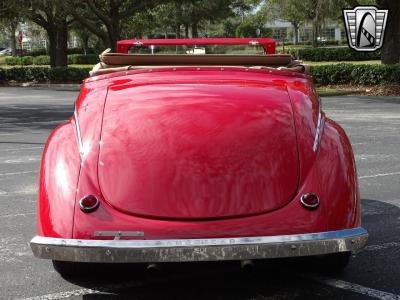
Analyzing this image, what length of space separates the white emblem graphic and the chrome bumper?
876 inches

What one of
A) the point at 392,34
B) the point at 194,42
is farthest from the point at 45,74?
the point at 194,42

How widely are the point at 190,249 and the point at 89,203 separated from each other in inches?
27.0

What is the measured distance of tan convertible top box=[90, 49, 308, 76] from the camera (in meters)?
5.27

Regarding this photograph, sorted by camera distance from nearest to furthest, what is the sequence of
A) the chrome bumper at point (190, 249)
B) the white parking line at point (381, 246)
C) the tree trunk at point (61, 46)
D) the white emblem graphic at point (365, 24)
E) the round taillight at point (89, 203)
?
1. the chrome bumper at point (190, 249)
2. the round taillight at point (89, 203)
3. the white parking line at point (381, 246)
4. the white emblem graphic at point (365, 24)
5. the tree trunk at point (61, 46)

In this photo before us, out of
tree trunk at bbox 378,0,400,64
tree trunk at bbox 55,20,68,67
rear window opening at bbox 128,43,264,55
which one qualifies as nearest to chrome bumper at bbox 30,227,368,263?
rear window opening at bbox 128,43,264,55

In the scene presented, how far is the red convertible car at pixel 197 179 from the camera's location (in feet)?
11.5

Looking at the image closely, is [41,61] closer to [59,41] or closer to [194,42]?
[59,41]

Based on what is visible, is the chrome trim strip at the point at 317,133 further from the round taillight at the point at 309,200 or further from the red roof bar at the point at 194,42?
the red roof bar at the point at 194,42

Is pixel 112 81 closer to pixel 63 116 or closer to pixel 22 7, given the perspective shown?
pixel 63 116

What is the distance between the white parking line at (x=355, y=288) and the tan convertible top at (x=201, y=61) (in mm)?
1759

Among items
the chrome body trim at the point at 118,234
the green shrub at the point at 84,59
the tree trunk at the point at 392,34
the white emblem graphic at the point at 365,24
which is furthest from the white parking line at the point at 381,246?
the green shrub at the point at 84,59

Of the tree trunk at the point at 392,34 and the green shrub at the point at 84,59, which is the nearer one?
the tree trunk at the point at 392,34

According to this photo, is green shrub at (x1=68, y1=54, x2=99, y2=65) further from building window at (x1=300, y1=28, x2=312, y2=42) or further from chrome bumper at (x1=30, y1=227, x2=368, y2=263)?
building window at (x1=300, y1=28, x2=312, y2=42)

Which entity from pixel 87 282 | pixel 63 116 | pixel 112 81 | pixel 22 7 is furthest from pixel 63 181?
pixel 22 7
